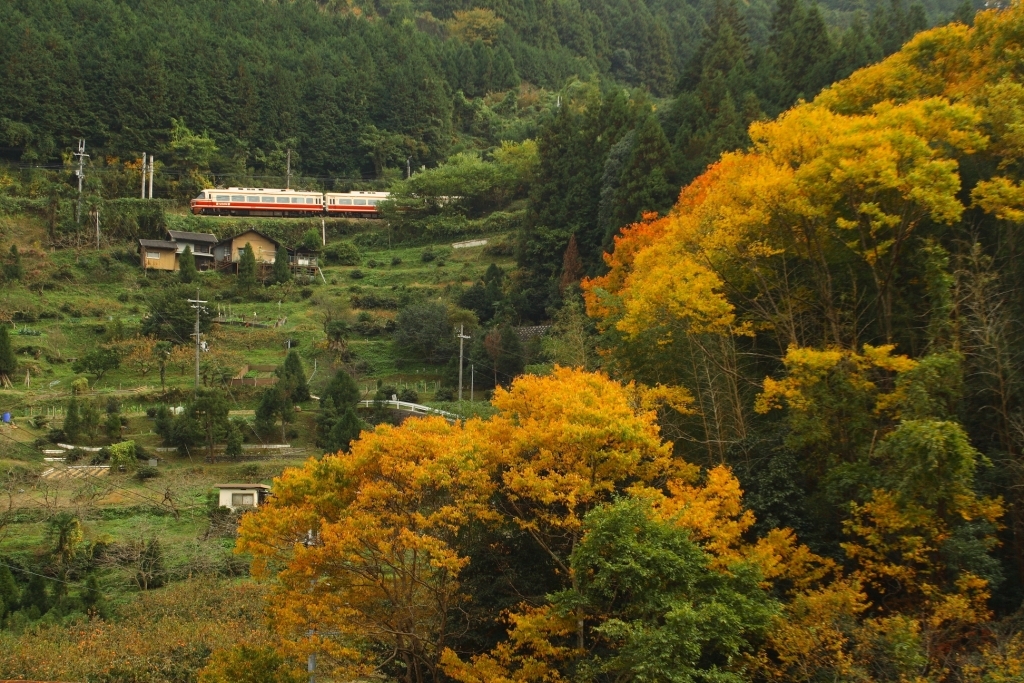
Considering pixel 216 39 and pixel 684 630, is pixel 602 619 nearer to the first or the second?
pixel 684 630

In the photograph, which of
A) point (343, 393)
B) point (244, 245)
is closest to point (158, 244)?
point (244, 245)

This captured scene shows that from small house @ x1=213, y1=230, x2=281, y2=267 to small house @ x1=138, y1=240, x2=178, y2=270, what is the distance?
1991 mm

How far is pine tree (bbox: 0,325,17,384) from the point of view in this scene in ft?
115

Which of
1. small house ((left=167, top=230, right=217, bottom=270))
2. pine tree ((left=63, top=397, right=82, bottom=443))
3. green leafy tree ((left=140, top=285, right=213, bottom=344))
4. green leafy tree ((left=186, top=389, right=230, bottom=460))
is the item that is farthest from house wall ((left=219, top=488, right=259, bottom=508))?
small house ((left=167, top=230, right=217, bottom=270))

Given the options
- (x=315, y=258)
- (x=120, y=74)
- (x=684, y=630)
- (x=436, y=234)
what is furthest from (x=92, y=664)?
(x=120, y=74)

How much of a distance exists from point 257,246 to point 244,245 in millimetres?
837

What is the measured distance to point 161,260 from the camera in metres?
49.2

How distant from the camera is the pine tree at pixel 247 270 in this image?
152 feet

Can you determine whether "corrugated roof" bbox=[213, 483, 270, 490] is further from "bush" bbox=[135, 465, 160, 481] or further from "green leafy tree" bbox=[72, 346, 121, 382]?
"green leafy tree" bbox=[72, 346, 121, 382]

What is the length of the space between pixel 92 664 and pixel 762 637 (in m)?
9.90

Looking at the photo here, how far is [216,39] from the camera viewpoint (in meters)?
68.8

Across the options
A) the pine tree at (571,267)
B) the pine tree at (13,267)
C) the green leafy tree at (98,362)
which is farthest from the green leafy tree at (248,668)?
the pine tree at (13,267)

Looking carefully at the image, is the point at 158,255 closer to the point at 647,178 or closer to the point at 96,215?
the point at 96,215

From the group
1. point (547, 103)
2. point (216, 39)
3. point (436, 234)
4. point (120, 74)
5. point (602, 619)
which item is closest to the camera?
point (602, 619)
